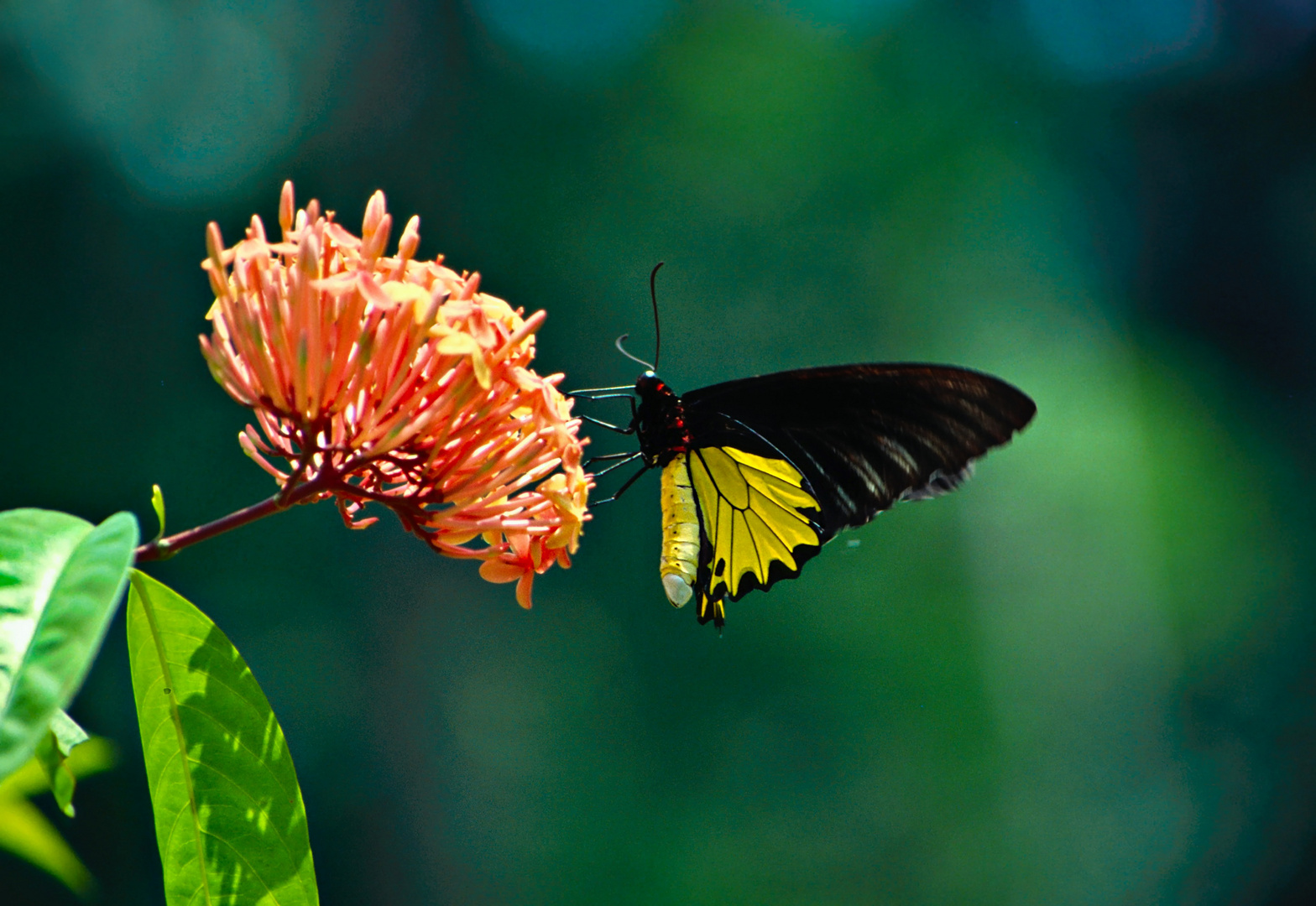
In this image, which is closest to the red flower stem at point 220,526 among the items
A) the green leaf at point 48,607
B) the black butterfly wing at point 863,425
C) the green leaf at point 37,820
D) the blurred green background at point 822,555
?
the green leaf at point 48,607

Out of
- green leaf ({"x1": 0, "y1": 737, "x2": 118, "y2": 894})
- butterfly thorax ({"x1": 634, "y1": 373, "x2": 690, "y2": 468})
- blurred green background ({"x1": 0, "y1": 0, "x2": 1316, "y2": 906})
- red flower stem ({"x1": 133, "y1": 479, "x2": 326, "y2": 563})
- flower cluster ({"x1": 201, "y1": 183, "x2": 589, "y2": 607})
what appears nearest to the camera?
red flower stem ({"x1": 133, "y1": 479, "x2": 326, "y2": 563})

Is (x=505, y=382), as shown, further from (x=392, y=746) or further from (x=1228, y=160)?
(x=1228, y=160)

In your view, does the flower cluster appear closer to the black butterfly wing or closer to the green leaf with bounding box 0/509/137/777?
the green leaf with bounding box 0/509/137/777

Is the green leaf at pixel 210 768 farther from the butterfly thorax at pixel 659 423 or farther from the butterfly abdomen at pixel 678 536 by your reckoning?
the butterfly thorax at pixel 659 423

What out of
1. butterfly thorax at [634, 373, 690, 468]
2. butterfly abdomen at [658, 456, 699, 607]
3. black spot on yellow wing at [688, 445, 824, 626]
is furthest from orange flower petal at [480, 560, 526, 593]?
black spot on yellow wing at [688, 445, 824, 626]

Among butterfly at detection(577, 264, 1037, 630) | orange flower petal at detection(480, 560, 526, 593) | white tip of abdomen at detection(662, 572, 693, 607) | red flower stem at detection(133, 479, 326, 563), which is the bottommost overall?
red flower stem at detection(133, 479, 326, 563)

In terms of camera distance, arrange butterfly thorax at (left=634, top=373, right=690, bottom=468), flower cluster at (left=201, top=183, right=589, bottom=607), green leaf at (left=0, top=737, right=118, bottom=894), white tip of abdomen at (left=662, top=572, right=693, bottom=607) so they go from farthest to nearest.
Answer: butterfly thorax at (left=634, top=373, right=690, bottom=468) → white tip of abdomen at (left=662, top=572, right=693, bottom=607) → green leaf at (left=0, top=737, right=118, bottom=894) → flower cluster at (left=201, top=183, right=589, bottom=607)

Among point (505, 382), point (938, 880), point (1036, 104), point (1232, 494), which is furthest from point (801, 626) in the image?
point (505, 382)
